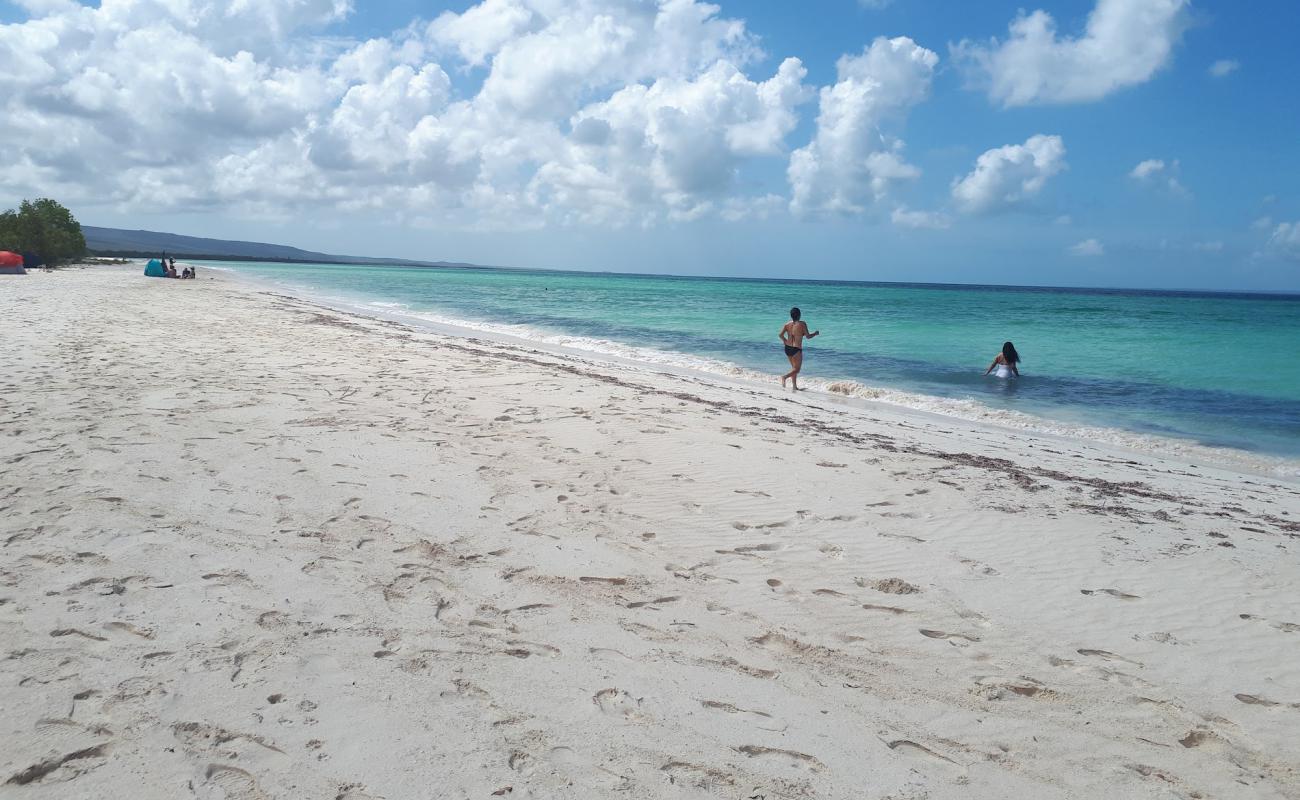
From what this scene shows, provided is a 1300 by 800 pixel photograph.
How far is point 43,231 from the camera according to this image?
45031 millimetres

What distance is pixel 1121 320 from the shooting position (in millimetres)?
46531

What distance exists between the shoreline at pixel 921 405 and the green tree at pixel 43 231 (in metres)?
37.1

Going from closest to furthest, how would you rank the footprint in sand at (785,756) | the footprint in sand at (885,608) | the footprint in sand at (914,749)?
the footprint in sand at (785,756) → the footprint in sand at (914,749) → the footprint in sand at (885,608)

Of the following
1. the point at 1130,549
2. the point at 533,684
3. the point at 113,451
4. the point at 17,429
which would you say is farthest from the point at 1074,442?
the point at 17,429

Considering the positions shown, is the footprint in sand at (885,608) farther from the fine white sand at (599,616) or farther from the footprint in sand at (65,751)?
the footprint in sand at (65,751)

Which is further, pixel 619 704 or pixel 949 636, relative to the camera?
pixel 949 636

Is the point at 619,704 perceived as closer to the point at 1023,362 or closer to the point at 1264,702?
the point at 1264,702

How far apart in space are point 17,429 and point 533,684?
20.1ft

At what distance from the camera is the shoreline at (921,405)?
10.5 meters

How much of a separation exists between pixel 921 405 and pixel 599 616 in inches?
475

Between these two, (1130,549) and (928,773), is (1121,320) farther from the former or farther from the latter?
(928,773)

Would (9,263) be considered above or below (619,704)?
above

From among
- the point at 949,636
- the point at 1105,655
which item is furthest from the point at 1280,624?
the point at 949,636

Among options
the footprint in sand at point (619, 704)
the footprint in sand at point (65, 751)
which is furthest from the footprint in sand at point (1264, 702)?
the footprint in sand at point (65, 751)
